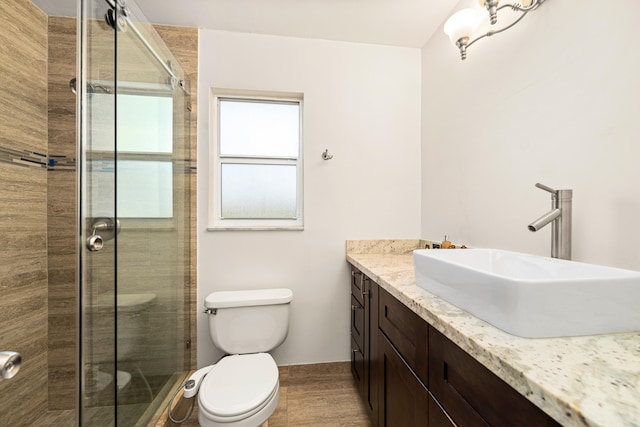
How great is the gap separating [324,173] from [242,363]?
4.21 ft

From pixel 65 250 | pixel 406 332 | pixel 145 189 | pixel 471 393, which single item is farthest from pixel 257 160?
pixel 471 393

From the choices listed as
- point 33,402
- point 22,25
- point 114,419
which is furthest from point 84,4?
point 33,402

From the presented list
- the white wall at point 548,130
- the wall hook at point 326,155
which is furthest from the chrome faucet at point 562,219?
the wall hook at point 326,155

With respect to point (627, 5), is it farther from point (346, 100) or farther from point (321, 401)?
point (321, 401)

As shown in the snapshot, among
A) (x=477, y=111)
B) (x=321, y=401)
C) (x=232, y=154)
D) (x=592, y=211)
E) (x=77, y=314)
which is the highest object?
(x=477, y=111)

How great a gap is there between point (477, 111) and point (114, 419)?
234 cm

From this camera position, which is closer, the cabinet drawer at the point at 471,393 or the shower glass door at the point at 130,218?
the cabinet drawer at the point at 471,393

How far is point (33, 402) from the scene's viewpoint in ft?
4.44

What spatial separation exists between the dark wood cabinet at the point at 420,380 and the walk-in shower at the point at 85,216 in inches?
47.5

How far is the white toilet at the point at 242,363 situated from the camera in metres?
1.08

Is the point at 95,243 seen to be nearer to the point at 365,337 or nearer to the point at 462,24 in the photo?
the point at 365,337

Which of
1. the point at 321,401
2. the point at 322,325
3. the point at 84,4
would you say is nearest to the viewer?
the point at 84,4

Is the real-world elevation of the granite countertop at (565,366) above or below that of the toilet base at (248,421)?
above

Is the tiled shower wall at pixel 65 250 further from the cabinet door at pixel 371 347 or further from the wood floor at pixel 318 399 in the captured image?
the cabinet door at pixel 371 347
